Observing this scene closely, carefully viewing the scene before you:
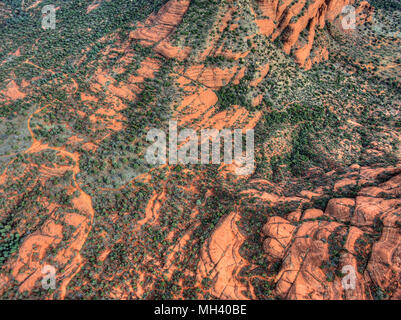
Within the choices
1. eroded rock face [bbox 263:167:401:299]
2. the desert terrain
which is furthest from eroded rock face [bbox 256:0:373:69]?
eroded rock face [bbox 263:167:401:299]

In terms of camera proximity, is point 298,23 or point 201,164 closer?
point 201,164

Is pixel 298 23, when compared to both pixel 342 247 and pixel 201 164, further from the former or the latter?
pixel 342 247

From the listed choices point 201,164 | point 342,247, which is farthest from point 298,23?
point 342,247

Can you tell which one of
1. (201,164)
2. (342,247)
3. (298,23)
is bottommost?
(201,164)

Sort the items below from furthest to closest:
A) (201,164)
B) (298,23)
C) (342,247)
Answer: (298,23)
(201,164)
(342,247)

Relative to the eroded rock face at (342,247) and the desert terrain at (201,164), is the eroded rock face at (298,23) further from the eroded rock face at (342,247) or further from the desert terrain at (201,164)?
the eroded rock face at (342,247)

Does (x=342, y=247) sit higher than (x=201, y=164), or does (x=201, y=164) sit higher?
(x=342, y=247)

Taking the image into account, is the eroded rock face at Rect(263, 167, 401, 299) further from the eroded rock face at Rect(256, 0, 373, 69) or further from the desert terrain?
the eroded rock face at Rect(256, 0, 373, 69)

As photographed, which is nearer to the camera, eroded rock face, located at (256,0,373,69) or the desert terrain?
the desert terrain

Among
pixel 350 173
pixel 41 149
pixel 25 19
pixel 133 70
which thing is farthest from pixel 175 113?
pixel 25 19
